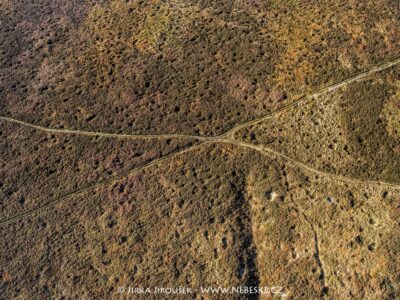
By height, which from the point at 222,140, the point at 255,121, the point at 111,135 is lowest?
the point at 222,140

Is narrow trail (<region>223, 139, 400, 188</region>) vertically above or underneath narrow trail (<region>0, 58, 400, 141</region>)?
underneath

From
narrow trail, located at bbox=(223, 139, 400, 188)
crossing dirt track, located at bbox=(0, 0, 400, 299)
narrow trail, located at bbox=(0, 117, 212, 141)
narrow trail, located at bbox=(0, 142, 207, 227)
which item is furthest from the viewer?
narrow trail, located at bbox=(0, 117, 212, 141)

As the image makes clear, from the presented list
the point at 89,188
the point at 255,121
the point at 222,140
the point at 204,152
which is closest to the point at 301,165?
the point at 255,121

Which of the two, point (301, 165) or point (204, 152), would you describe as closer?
point (301, 165)

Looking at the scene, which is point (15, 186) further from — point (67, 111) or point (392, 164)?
point (392, 164)

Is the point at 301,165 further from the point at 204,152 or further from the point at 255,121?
the point at 204,152

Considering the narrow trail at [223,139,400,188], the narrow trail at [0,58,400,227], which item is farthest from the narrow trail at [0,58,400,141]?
the narrow trail at [223,139,400,188]

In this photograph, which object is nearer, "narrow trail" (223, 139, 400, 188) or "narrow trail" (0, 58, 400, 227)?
"narrow trail" (223, 139, 400, 188)

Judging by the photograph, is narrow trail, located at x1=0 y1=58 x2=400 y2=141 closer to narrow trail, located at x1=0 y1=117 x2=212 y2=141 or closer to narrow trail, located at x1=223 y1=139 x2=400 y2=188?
narrow trail, located at x1=0 y1=117 x2=212 y2=141

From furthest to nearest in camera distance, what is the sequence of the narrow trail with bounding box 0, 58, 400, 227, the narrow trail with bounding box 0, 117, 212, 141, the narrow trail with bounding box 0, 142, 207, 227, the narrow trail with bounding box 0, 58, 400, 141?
1. the narrow trail with bounding box 0, 117, 212, 141
2. the narrow trail with bounding box 0, 58, 400, 141
3. the narrow trail with bounding box 0, 142, 207, 227
4. the narrow trail with bounding box 0, 58, 400, 227

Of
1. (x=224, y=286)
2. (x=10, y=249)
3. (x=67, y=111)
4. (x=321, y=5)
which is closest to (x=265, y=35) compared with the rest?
(x=321, y=5)
